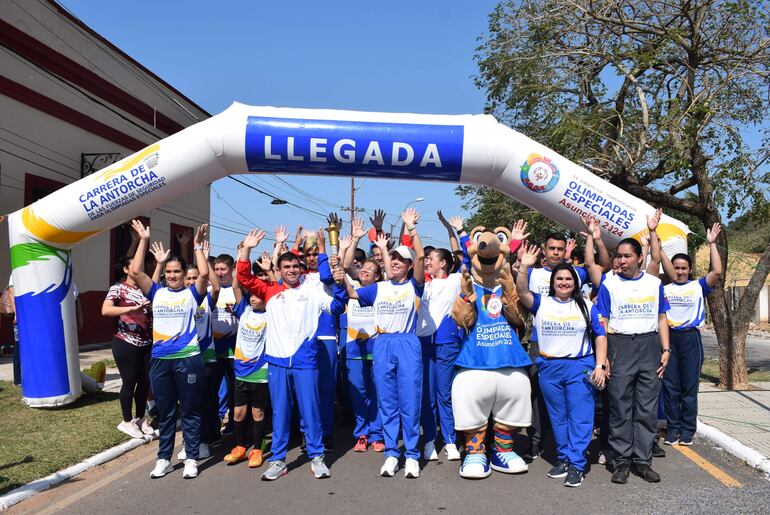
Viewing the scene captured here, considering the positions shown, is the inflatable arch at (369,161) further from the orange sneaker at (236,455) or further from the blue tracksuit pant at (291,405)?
the orange sneaker at (236,455)

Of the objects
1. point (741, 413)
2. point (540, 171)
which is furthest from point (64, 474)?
point (741, 413)

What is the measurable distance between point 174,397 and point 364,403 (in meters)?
1.80

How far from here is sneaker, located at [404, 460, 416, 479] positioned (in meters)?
5.43

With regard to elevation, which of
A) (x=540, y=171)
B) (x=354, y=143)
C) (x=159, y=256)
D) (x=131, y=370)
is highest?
(x=354, y=143)

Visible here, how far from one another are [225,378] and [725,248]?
7.08 meters

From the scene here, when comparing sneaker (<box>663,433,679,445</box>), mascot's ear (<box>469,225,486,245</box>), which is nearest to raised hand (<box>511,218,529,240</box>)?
mascot's ear (<box>469,225,486,245</box>)

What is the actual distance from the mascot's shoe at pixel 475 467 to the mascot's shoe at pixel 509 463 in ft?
0.38

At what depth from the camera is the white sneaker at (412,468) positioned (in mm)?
5434

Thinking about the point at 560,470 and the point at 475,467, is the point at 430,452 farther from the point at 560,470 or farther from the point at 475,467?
the point at 560,470

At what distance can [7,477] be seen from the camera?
5301mm

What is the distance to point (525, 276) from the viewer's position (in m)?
5.38

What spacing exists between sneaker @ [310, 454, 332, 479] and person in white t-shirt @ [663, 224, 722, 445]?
135 inches

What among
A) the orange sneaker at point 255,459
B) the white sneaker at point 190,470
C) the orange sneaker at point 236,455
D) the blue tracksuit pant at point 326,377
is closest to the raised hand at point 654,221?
the blue tracksuit pant at point 326,377

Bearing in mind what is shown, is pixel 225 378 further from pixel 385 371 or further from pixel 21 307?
pixel 21 307
